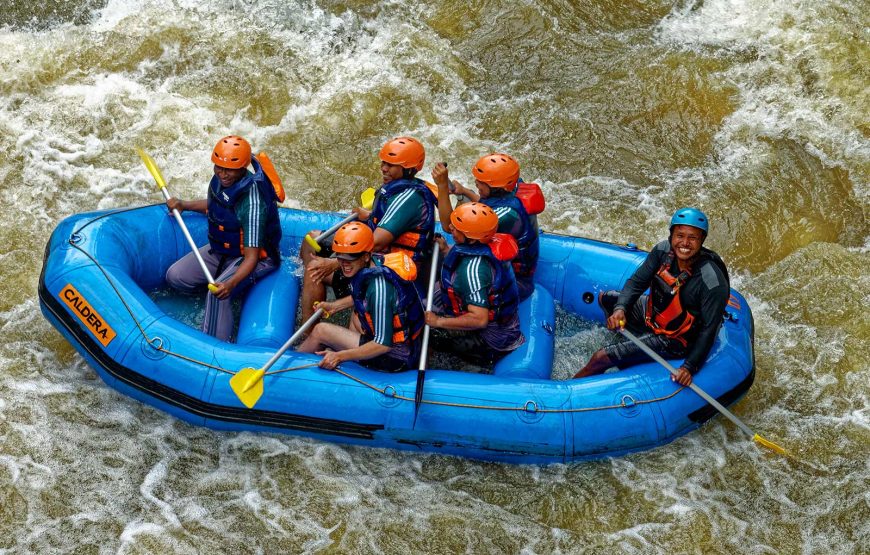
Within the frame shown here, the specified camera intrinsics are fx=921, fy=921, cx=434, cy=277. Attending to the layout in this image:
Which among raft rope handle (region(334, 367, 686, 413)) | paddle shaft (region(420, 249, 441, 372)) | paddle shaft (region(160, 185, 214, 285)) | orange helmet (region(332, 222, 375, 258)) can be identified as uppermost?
orange helmet (region(332, 222, 375, 258))

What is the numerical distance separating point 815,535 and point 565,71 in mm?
5221

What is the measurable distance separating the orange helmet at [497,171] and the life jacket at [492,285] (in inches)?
22.6

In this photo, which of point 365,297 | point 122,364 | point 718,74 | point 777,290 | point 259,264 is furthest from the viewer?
point 718,74

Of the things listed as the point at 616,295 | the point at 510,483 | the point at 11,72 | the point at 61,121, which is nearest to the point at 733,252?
the point at 616,295

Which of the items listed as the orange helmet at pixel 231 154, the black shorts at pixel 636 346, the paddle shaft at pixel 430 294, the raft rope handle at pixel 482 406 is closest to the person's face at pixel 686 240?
the black shorts at pixel 636 346

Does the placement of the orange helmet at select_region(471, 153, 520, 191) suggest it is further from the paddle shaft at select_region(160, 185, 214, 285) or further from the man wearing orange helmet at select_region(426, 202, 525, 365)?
the paddle shaft at select_region(160, 185, 214, 285)

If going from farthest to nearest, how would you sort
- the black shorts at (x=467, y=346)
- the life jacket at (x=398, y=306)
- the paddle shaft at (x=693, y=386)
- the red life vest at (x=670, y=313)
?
the black shorts at (x=467, y=346)
the paddle shaft at (x=693, y=386)
the red life vest at (x=670, y=313)
the life jacket at (x=398, y=306)

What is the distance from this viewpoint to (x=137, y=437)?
580cm

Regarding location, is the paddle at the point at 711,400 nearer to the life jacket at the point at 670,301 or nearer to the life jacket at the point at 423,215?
the life jacket at the point at 670,301

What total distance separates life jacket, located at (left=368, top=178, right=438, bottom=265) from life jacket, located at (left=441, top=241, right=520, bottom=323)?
43 cm

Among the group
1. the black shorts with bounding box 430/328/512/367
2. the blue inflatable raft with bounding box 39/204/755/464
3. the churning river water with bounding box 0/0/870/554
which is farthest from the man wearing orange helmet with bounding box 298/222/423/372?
the churning river water with bounding box 0/0/870/554

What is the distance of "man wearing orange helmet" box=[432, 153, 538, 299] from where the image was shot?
5.69 meters

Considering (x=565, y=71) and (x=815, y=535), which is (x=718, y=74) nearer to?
(x=565, y=71)

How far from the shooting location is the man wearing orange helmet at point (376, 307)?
5145mm
